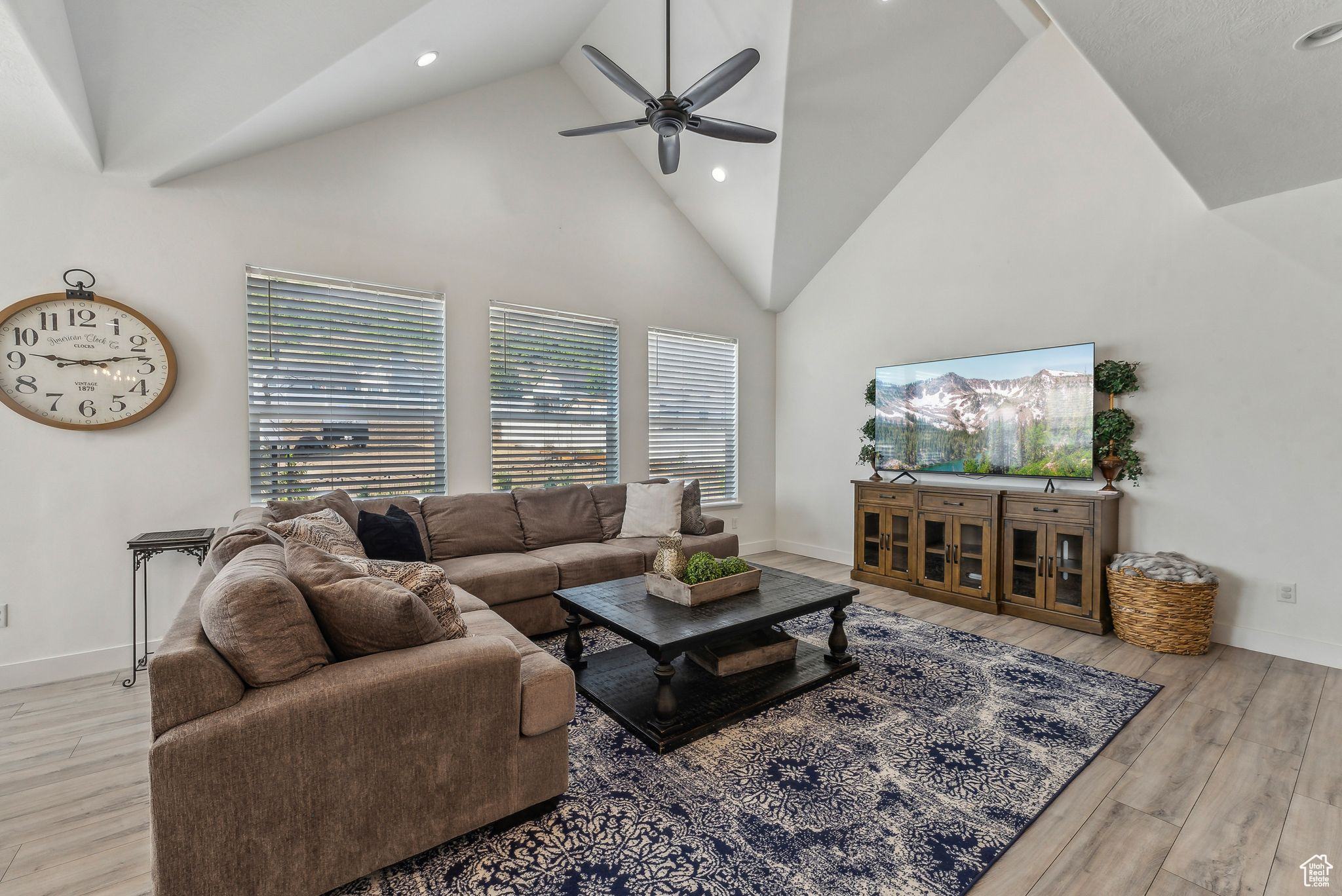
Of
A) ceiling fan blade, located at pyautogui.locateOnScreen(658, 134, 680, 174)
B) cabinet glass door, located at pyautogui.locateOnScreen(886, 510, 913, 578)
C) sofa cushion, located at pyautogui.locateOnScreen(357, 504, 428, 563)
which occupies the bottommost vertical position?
cabinet glass door, located at pyautogui.locateOnScreen(886, 510, 913, 578)

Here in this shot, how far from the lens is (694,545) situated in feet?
14.2

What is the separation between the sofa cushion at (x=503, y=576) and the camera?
3.36 metres

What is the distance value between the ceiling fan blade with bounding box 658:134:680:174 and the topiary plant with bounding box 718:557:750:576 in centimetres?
248

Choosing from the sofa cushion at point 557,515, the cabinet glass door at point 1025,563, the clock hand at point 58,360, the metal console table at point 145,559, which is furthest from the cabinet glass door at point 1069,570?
the clock hand at point 58,360

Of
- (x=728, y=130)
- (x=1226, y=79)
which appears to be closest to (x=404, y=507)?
(x=728, y=130)

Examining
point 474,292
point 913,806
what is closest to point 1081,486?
point 913,806

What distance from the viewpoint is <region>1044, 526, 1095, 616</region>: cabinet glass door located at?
3770 millimetres

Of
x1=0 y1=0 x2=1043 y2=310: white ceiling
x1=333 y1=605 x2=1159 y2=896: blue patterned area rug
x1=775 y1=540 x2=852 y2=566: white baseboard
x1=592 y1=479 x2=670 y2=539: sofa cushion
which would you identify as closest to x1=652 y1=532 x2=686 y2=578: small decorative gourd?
x1=333 y1=605 x2=1159 y2=896: blue patterned area rug

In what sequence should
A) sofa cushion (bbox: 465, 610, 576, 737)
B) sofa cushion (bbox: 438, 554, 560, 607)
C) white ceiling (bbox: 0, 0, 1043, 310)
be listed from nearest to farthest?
sofa cushion (bbox: 465, 610, 576, 737) < white ceiling (bbox: 0, 0, 1043, 310) < sofa cushion (bbox: 438, 554, 560, 607)

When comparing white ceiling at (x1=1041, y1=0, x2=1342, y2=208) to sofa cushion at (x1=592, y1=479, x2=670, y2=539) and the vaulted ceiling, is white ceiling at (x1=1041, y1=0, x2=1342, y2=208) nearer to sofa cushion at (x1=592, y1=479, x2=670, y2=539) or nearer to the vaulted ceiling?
the vaulted ceiling

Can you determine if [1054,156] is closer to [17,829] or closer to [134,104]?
[134,104]

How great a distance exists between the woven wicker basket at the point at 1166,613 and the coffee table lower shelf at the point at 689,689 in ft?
6.13

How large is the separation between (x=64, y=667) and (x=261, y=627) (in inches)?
109

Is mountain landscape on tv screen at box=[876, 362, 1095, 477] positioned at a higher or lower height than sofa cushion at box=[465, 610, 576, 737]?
higher
